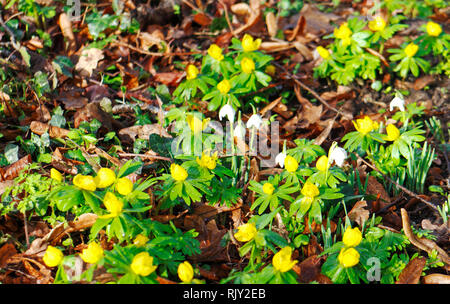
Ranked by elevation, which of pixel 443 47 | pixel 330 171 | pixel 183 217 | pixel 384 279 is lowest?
pixel 384 279

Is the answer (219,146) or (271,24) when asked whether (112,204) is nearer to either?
(219,146)

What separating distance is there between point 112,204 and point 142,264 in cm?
28

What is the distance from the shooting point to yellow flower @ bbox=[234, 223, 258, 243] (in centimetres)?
190

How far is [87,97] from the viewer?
2959 mm

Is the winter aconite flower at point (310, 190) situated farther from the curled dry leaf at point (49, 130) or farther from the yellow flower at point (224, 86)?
the curled dry leaf at point (49, 130)

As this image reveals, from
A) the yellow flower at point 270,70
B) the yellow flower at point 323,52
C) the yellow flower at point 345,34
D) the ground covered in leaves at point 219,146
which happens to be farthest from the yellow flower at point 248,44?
the yellow flower at point 345,34

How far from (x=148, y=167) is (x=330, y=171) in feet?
3.11

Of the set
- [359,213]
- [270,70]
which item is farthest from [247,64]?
[359,213]

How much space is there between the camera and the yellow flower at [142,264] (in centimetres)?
165

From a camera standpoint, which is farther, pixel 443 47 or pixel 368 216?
pixel 443 47

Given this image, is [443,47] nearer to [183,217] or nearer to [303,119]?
[303,119]

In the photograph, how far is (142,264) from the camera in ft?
5.41

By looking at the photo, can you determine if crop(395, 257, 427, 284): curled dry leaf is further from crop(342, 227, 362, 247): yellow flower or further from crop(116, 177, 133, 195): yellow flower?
crop(116, 177, 133, 195): yellow flower
